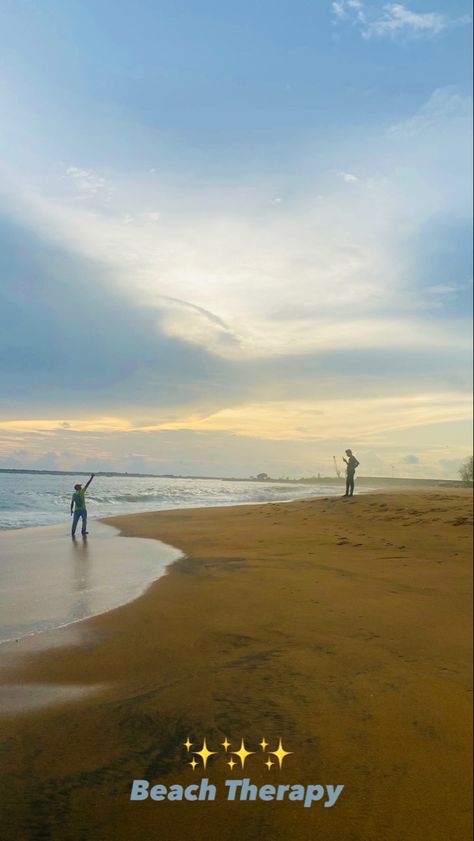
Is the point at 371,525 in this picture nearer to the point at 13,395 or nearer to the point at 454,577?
the point at 454,577

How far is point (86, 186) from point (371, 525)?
674cm

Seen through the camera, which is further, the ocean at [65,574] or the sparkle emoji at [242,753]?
the ocean at [65,574]

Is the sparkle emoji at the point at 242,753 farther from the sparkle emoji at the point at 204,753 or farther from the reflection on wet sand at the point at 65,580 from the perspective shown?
the reflection on wet sand at the point at 65,580

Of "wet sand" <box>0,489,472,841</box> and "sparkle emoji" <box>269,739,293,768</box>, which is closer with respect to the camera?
"wet sand" <box>0,489,472,841</box>

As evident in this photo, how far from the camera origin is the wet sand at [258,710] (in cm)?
167

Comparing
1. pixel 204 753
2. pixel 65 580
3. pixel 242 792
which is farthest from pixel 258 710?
pixel 65 580

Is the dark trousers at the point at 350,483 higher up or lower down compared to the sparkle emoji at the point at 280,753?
higher up

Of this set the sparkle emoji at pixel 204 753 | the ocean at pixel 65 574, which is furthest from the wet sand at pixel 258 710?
the ocean at pixel 65 574

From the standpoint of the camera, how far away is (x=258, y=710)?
2.37m

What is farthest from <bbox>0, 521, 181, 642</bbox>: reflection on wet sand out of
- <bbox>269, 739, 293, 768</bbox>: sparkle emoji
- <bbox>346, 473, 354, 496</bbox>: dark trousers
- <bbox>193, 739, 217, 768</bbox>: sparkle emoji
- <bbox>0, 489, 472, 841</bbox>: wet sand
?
<bbox>346, 473, 354, 496</bbox>: dark trousers

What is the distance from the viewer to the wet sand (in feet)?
5.49

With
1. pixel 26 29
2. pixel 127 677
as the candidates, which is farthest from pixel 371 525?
pixel 26 29

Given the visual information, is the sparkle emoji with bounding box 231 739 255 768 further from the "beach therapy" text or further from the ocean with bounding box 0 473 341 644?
the ocean with bounding box 0 473 341 644

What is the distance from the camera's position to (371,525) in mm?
8000
